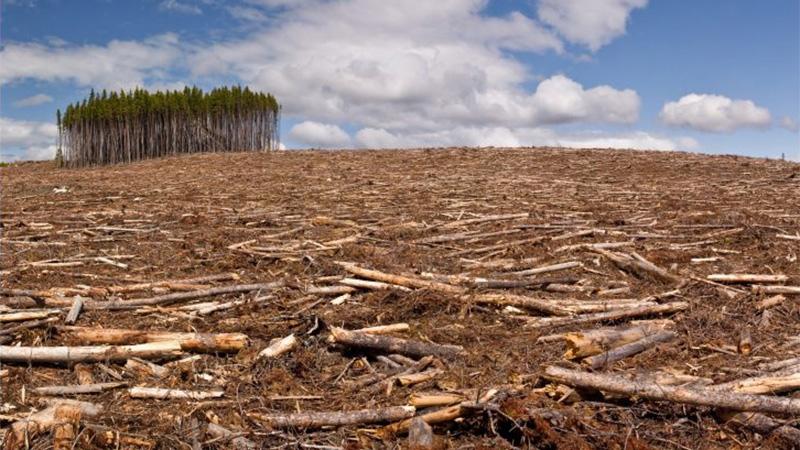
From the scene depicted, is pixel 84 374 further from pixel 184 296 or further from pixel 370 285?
pixel 370 285

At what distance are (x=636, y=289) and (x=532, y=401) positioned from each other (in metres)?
2.81

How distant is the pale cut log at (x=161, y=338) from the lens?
4773 mm

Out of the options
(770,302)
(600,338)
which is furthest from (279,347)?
(770,302)

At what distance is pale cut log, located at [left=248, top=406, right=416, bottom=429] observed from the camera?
3.77 meters

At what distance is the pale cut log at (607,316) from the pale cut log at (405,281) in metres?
0.83

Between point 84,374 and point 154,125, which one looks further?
point 154,125

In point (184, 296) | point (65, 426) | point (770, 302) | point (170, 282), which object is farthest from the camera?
point (170, 282)

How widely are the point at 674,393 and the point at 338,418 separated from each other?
6.39 ft

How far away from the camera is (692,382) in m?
4.01

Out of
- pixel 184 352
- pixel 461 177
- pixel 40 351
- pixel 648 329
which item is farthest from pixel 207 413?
pixel 461 177

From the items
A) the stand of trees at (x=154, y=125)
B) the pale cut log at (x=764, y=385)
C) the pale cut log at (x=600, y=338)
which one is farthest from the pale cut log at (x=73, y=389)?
the stand of trees at (x=154, y=125)

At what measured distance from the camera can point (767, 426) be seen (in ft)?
11.9

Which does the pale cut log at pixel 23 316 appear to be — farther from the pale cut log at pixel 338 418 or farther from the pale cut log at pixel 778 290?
the pale cut log at pixel 778 290

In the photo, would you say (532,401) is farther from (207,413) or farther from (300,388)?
(207,413)
